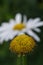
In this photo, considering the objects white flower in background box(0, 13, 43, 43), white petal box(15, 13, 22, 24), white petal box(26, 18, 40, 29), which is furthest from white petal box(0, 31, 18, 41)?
white petal box(15, 13, 22, 24)

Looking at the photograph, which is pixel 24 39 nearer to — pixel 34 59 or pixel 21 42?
pixel 21 42

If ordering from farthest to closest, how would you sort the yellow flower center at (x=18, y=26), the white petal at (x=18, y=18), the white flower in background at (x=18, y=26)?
the white petal at (x=18, y=18) < the yellow flower center at (x=18, y=26) < the white flower in background at (x=18, y=26)

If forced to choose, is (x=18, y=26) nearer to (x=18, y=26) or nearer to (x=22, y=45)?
(x=18, y=26)

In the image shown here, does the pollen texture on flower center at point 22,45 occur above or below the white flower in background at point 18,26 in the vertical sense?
below

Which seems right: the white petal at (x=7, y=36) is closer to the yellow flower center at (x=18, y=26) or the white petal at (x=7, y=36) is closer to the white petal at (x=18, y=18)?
the yellow flower center at (x=18, y=26)

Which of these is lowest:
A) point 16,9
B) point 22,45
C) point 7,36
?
point 22,45

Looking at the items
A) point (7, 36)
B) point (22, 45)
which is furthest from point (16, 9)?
point (22, 45)

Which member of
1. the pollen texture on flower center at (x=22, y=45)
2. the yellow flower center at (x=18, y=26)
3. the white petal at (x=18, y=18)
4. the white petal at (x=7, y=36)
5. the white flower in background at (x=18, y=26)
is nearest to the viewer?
the pollen texture on flower center at (x=22, y=45)

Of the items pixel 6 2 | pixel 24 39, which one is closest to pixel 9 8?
pixel 6 2

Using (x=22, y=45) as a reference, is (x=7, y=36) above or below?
above

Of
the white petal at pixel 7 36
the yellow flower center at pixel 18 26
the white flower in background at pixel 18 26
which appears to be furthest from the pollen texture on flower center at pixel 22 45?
the yellow flower center at pixel 18 26

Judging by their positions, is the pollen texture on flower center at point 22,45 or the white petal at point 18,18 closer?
the pollen texture on flower center at point 22,45
